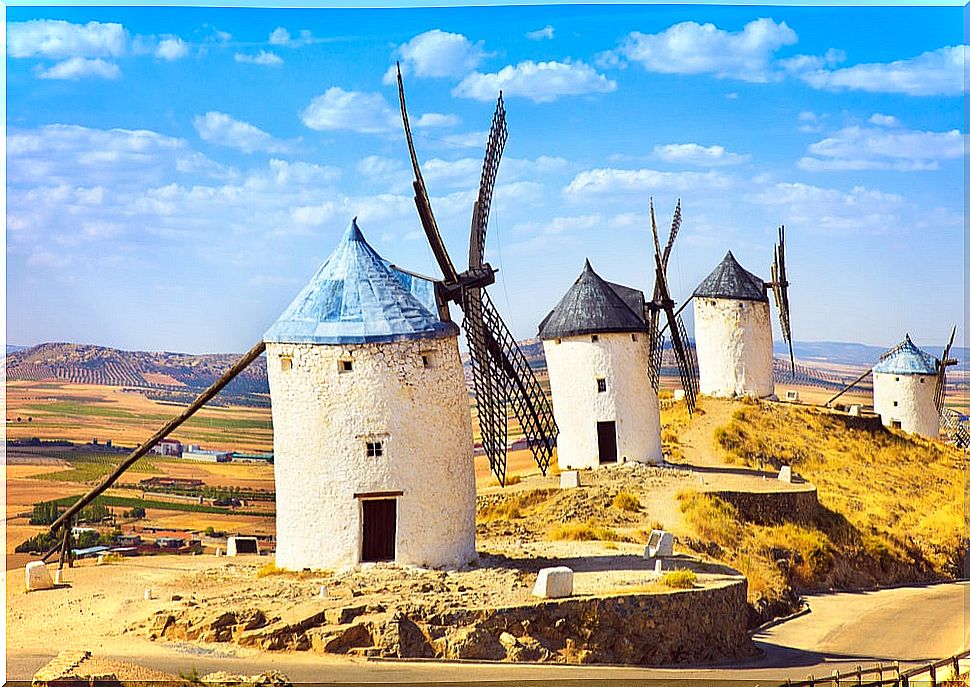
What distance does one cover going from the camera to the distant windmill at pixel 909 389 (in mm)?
28719

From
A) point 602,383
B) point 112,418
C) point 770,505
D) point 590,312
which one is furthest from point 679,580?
point 112,418

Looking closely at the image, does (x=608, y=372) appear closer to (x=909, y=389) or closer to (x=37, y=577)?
(x=37, y=577)

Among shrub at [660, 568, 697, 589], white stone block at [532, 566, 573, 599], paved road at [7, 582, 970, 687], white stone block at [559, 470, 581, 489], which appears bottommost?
paved road at [7, 582, 970, 687]

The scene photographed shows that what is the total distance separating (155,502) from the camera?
19.5 meters

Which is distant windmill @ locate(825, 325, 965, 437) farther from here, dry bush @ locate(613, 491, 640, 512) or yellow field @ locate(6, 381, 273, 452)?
yellow field @ locate(6, 381, 273, 452)

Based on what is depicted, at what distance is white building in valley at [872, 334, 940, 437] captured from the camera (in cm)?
2872

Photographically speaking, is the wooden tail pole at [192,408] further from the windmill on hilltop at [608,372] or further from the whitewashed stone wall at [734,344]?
the whitewashed stone wall at [734,344]

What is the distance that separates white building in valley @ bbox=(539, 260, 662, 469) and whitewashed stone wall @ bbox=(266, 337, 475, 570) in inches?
302

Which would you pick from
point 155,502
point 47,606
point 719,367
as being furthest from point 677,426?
point 47,606

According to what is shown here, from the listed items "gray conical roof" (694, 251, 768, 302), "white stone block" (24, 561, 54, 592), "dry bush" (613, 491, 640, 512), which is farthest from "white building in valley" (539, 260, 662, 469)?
"white stone block" (24, 561, 54, 592)

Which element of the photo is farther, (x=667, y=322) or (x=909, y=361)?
(x=909, y=361)

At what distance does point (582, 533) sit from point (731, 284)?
11642mm

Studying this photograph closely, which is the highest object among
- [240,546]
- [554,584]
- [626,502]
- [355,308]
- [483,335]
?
[355,308]

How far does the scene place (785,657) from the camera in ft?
39.9
